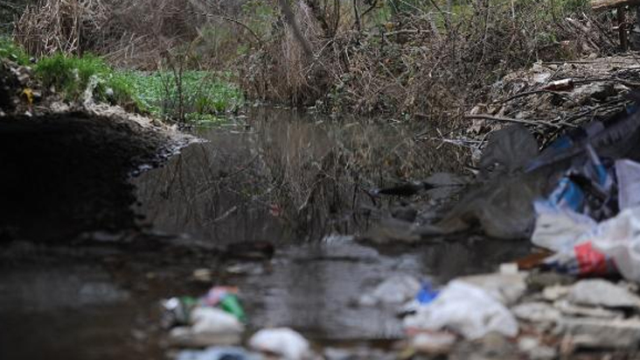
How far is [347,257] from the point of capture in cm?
560

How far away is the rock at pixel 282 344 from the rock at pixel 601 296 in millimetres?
1481

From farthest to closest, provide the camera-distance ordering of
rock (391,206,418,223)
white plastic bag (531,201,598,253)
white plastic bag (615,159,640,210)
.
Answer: rock (391,206,418,223)
white plastic bag (615,159,640,210)
white plastic bag (531,201,598,253)

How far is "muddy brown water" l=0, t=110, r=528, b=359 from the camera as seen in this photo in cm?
393

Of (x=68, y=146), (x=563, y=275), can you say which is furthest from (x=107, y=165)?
(x=563, y=275)

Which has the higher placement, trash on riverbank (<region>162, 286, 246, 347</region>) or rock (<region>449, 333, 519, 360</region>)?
trash on riverbank (<region>162, 286, 246, 347</region>)

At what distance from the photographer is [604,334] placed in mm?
3787

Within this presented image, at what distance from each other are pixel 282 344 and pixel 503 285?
1530 millimetres

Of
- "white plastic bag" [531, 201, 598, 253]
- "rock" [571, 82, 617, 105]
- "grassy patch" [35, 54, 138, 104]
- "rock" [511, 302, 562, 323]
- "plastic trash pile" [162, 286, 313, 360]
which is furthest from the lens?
"grassy patch" [35, 54, 138, 104]

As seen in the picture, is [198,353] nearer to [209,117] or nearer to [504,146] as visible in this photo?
[504,146]

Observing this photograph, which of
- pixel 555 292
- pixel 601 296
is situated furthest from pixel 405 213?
pixel 601 296

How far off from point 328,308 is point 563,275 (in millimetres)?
1423

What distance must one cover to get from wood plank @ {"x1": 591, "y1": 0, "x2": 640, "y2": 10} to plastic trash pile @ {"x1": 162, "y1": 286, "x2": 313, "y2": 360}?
10.7m

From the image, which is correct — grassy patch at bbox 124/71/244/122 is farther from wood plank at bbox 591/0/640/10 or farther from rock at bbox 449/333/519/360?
A: rock at bbox 449/333/519/360

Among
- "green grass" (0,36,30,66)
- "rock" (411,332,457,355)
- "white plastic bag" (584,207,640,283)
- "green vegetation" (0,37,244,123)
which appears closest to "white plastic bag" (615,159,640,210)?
"white plastic bag" (584,207,640,283)
